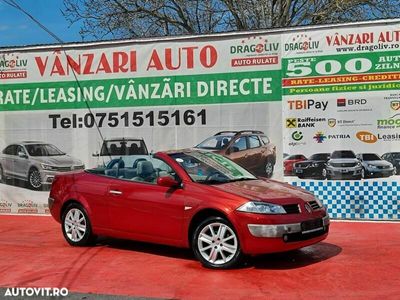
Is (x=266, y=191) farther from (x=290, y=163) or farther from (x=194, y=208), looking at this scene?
(x=290, y=163)

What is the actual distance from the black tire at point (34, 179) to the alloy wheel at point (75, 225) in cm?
393

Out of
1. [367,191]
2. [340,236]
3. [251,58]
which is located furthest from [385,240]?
[251,58]

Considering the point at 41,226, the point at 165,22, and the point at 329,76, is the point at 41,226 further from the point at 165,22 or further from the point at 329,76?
the point at 165,22

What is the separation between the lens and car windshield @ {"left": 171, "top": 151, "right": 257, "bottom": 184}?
7809 mm

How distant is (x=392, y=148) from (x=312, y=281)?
16.2 ft

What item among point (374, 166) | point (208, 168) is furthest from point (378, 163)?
point (208, 168)

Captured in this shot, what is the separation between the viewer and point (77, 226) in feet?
29.2

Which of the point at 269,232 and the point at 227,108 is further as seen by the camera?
the point at 227,108

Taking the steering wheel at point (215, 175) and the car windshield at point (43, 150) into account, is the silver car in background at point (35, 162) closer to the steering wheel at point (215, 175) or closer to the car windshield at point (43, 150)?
the car windshield at point (43, 150)

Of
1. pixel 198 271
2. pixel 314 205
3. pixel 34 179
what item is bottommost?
pixel 198 271

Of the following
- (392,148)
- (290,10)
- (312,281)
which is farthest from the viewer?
(290,10)

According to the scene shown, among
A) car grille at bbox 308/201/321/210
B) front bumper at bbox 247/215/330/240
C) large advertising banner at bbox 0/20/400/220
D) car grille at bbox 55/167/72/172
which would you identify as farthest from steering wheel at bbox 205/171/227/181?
car grille at bbox 55/167/72/172

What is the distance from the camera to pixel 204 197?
288 inches

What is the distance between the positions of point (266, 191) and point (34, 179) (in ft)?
23.0
